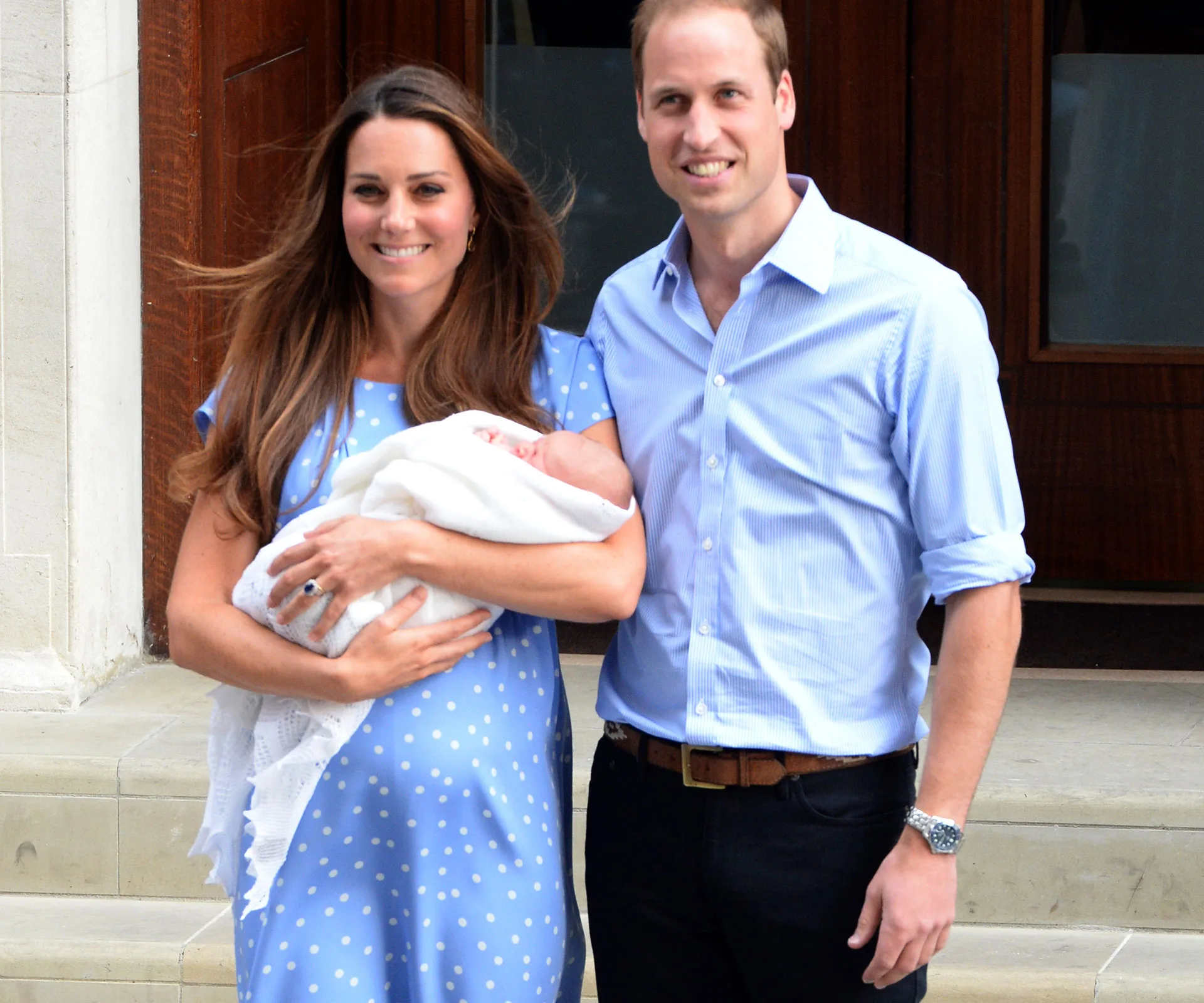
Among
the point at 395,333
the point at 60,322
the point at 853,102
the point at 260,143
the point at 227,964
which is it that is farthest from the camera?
the point at 853,102

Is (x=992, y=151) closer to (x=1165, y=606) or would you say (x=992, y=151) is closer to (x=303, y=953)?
(x=1165, y=606)

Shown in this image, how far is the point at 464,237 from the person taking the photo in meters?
2.34

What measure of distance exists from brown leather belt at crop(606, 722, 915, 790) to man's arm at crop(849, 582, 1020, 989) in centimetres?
13

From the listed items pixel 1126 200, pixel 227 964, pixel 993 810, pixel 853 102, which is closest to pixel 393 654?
pixel 227 964

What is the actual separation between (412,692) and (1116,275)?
11.2 feet

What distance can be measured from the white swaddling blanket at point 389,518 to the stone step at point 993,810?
160 centimetres

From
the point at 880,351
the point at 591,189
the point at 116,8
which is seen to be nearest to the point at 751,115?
the point at 880,351

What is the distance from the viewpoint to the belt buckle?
2.15m

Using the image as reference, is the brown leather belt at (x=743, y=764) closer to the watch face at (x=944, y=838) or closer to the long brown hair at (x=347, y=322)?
the watch face at (x=944, y=838)

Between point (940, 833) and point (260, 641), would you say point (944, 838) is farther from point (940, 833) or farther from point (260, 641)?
point (260, 641)

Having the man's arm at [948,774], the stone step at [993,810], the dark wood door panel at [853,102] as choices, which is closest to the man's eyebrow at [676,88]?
the man's arm at [948,774]

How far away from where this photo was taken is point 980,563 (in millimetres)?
2006

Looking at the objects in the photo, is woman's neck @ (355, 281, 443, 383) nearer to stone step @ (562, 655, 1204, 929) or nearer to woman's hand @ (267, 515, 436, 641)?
woman's hand @ (267, 515, 436, 641)

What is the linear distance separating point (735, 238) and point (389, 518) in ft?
1.91
